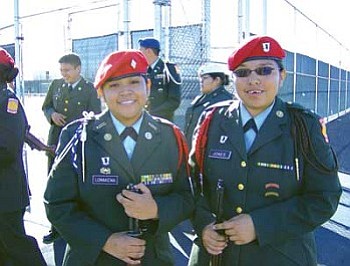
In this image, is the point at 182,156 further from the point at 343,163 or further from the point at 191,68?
the point at 343,163

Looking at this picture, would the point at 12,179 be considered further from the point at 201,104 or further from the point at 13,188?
the point at 201,104

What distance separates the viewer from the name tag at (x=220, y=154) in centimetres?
187

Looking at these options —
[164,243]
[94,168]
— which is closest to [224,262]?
[164,243]

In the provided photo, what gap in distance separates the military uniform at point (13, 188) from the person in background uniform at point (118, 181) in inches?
49.8

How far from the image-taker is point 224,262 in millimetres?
1866

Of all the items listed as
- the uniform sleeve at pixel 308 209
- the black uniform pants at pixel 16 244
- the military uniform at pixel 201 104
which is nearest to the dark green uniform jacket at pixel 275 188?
the uniform sleeve at pixel 308 209

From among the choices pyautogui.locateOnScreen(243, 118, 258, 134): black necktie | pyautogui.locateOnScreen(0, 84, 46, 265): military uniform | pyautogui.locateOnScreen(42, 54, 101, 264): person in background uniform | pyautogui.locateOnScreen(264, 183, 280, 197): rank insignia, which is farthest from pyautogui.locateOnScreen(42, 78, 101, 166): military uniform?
pyautogui.locateOnScreen(264, 183, 280, 197): rank insignia

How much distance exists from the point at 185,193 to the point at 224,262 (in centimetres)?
32

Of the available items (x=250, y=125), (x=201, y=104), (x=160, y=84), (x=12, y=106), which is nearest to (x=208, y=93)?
(x=201, y=104)

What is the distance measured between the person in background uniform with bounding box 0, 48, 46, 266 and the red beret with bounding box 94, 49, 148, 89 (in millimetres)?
1387

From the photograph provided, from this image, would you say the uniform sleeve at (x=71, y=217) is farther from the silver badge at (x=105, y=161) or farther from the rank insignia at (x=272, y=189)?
the rank insignia at (x=272, y=189)

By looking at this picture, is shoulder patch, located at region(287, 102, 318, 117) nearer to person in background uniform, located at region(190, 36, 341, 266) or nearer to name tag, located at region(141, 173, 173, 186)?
person in background uniform, located at region(190, 36, 341, 266)

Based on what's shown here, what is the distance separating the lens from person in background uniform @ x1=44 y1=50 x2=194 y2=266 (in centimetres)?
178

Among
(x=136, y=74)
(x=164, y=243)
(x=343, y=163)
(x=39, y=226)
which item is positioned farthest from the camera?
(x=343, y=163)
